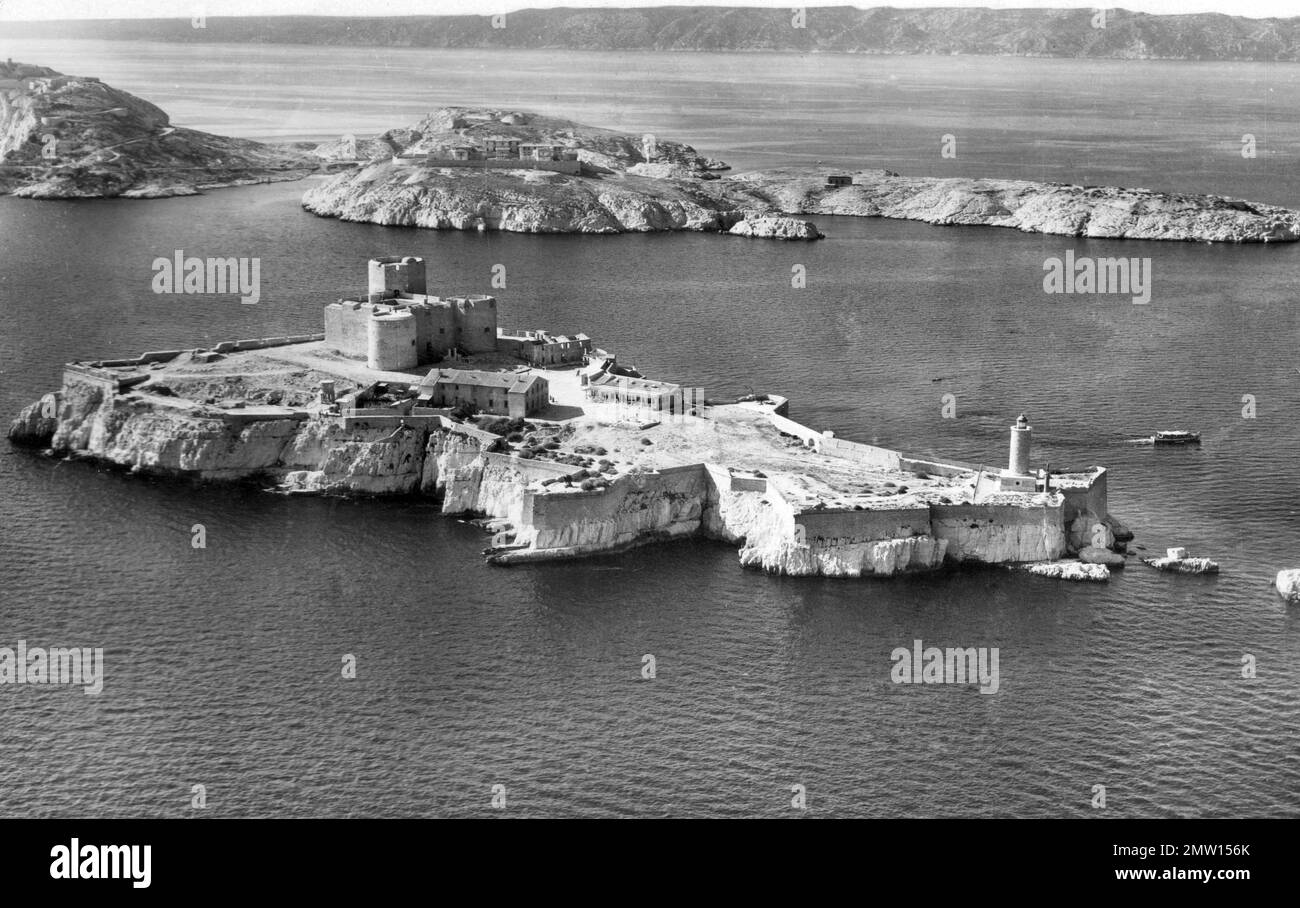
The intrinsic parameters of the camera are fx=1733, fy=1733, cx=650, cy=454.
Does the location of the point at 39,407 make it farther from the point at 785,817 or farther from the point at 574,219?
the point at 574,219

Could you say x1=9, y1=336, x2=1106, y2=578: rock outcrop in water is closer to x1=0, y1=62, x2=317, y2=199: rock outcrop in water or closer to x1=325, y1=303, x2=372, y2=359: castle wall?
x1=325, y1=303, x2=372, y2=359: castle wall

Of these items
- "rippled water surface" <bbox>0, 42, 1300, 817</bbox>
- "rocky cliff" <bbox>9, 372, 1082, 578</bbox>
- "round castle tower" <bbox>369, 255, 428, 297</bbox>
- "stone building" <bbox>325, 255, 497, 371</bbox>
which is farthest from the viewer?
"round castle tower" <bbox>369, 255, 428, 297</bbox>

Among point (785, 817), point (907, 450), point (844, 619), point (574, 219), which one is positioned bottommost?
point (785, 817)

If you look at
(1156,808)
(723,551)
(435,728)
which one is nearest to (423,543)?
(723,551)

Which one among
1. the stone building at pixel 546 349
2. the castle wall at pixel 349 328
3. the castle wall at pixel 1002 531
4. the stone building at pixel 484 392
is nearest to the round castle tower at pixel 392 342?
the castle wall at pixel 349 328

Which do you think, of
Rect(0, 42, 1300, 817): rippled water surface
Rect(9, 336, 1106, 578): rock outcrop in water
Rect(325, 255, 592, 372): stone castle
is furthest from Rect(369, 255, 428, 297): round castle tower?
Rect(0, 42, 1300, 817): rippled water surface
